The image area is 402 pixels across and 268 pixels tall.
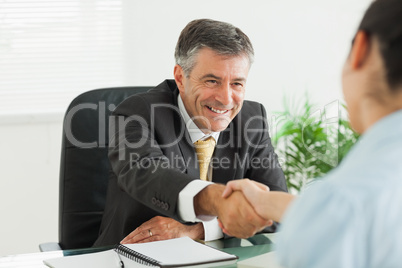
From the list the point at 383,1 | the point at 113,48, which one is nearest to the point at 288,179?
the point at 113,48

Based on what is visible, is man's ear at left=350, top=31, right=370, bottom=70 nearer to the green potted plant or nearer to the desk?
the desk

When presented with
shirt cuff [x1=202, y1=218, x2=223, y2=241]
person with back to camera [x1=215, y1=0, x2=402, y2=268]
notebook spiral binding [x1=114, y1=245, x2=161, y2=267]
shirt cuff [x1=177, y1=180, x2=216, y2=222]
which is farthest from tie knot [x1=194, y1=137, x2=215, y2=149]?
person with back to camera [x1=215, y1=0, x2=402, y2=268]

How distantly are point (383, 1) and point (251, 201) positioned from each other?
3.00ft

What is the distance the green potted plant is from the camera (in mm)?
3982

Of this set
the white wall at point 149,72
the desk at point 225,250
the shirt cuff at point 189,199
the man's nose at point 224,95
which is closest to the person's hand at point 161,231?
the desk at point 225,250

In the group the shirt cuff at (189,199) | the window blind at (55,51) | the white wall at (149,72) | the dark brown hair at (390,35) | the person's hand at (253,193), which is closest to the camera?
the dark brown hair at (390,35)

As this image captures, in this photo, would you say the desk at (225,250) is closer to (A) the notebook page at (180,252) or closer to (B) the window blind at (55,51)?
(A) the notebook page at (180,252)

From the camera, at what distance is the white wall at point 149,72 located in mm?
3775

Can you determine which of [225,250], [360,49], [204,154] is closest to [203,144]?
[204,154]

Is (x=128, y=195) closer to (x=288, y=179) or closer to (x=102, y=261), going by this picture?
(x=102, y=261)

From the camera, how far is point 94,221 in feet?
7.78

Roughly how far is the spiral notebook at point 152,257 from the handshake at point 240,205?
3.6 inches

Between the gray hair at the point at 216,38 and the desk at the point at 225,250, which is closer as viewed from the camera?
the desk at the point at 225,250

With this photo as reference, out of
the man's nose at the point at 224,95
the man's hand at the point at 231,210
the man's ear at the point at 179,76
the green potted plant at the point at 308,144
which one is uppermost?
the man's ear at the point at 179,76
